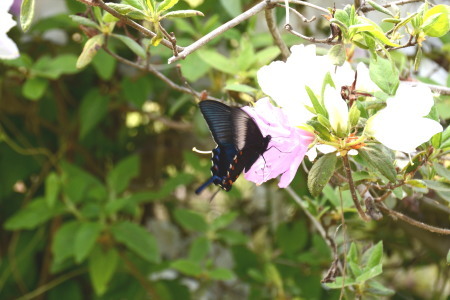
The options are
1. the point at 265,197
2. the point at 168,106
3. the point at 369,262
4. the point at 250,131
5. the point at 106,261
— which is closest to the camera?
the point at 250,131

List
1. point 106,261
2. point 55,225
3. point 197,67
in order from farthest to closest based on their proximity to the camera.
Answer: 1. point 55,225
2. point 106,261
3. point 197,67

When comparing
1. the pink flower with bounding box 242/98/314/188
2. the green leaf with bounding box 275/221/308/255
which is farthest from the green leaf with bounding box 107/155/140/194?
the pink flower with bounding box 242/98/314/188

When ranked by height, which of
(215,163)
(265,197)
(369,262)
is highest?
(215,163)

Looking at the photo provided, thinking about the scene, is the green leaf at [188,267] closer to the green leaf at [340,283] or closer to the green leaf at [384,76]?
the green leaf at [340,283]

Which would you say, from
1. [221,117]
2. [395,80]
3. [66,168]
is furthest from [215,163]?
[66,168]

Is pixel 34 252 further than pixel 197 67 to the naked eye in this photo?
Yes

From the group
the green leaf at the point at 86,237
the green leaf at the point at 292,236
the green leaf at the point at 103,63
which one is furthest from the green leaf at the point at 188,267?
the green leaf at the point at 103,63

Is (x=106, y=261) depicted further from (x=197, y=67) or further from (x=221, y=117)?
(x=221, y=117)
